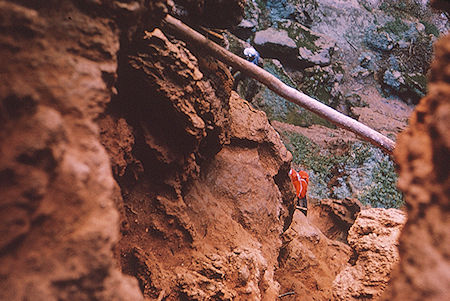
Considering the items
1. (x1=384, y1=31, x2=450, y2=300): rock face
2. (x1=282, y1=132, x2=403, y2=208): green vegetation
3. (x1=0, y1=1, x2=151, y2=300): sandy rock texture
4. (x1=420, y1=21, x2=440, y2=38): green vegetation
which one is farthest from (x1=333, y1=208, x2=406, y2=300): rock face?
(x1=420, y1=21, x2=440, y2=38): green vegetation

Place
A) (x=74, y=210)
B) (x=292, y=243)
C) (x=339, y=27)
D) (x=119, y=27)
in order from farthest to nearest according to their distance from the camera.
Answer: (x=339, y=27) → (x=292, y=243) → (x=119, y=27) → (x=74, y=210)

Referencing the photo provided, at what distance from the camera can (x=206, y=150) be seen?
9.87ft

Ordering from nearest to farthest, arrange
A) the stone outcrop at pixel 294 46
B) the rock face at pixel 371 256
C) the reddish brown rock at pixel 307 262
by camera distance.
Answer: the rock face at pixel 371 256 < the reddish brown rock at pixel 307 262 < the stone outcrop at pixel 294 46

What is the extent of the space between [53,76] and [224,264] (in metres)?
1.73

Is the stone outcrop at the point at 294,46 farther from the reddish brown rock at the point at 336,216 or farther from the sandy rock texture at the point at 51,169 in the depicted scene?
the sandy rock texture at the point at 51,169

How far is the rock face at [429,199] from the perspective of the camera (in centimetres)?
67

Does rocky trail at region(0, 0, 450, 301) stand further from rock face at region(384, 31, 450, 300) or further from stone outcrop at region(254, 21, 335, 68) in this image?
stone outcrop at region(254, 21, 335, 68)

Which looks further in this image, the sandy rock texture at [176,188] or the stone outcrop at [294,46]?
the stone outcrop at [294,46]

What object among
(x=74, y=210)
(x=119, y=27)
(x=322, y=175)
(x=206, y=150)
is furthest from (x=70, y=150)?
(x=322, y=175)

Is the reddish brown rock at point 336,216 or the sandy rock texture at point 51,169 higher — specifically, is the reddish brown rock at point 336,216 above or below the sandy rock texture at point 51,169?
below

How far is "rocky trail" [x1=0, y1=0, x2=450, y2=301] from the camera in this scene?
777mm

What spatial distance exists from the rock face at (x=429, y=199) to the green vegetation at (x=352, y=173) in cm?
682

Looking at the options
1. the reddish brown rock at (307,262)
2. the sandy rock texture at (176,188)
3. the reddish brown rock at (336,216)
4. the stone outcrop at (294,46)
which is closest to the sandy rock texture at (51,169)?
the sandy rock texture at (176,188)

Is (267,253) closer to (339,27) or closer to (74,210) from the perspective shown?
(74,210)
